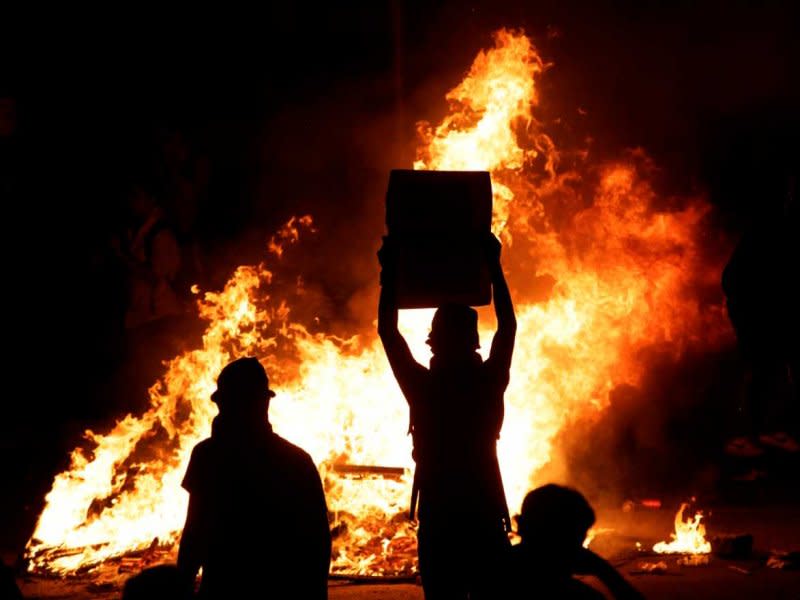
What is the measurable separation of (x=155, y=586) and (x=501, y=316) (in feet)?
→ 6.67

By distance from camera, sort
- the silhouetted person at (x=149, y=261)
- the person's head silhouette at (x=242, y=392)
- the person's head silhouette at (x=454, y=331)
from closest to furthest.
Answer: the person's head silhouette at (x=242, y=392) → the person's head silhouette at (x=454, y=331) → the silhouetted person at (x=149, y=261)

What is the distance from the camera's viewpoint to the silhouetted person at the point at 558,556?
2.31 m

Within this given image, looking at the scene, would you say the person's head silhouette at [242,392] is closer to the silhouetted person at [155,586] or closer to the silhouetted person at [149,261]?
the silhouetted person at [155,586]

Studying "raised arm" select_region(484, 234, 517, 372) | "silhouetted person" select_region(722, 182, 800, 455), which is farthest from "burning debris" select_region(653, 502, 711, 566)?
"raised arm" select_region(484, 234, 517, 372)

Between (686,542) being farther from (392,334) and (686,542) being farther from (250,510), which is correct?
(250,510)

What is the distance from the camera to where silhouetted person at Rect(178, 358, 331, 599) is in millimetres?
2559

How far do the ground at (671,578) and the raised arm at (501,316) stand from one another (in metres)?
4.00

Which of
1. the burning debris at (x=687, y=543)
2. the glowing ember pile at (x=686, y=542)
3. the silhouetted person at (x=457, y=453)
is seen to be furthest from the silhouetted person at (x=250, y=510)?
the glowing ember pile at (x=686, y=542)

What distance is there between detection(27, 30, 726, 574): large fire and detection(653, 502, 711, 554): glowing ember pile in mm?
2162

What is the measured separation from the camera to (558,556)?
7.67 ft

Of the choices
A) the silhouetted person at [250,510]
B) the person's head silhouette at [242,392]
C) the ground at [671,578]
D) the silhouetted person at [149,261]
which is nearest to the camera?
the silhouetted person at [250,510]

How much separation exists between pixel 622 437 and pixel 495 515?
10817mm

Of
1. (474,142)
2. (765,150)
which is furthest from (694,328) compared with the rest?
(474,142)

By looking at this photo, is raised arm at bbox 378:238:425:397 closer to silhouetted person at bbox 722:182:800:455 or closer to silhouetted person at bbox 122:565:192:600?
silhouetted person at bbox 122:565:192:600
